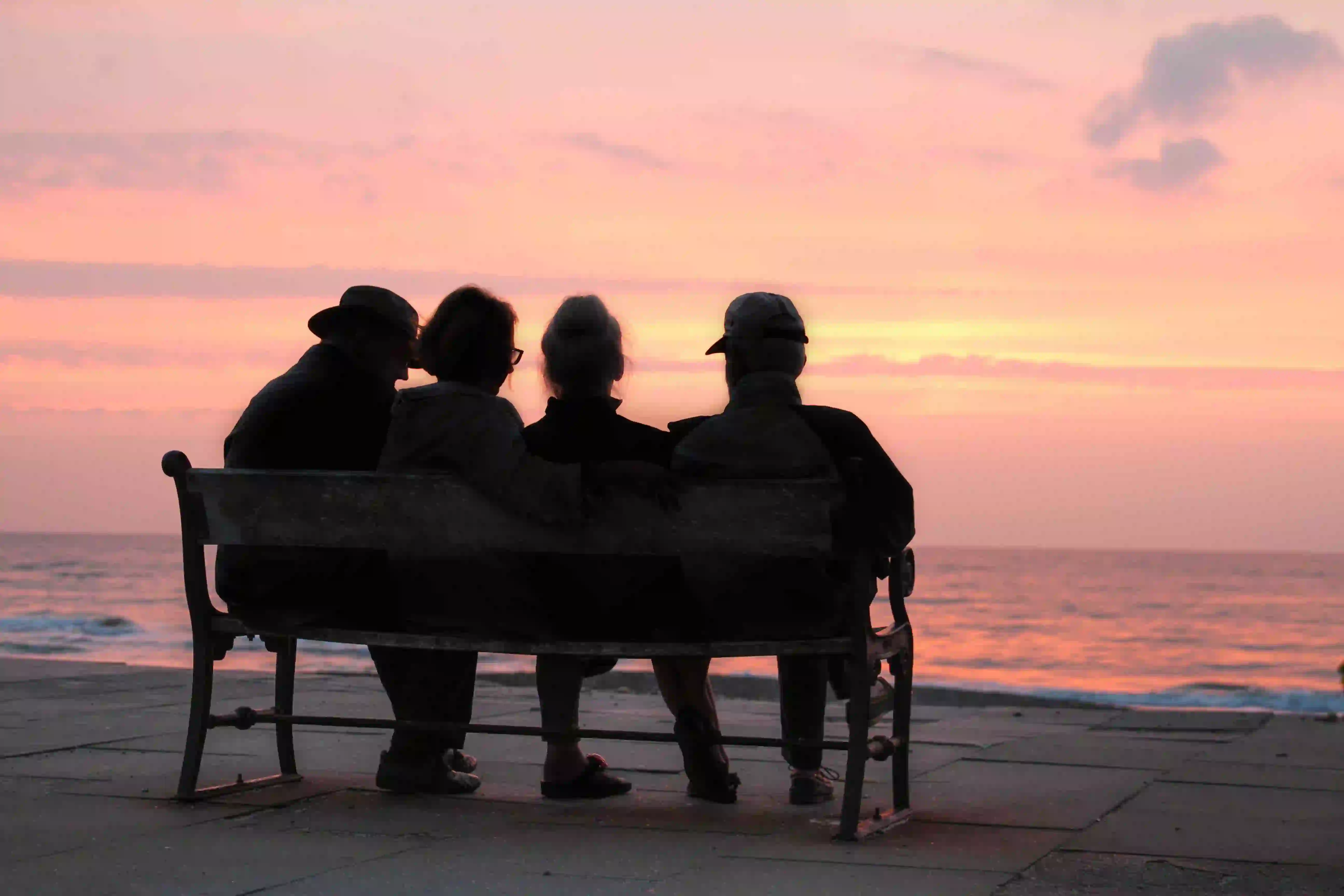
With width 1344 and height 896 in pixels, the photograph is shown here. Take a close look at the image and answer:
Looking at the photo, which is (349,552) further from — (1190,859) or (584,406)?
(1190,859)

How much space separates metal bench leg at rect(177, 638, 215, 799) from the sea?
10.7 feet

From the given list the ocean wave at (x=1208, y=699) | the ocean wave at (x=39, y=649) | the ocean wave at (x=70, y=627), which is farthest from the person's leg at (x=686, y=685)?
the ocean wave at (x=70, y=627)

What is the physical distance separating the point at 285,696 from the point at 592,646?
135cm

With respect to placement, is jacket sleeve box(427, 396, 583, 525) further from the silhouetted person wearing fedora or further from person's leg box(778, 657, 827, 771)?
person's leg box(778, 657, 827, 771)

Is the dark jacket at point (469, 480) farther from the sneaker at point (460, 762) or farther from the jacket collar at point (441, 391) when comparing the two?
the sneaker at point (460, 762)

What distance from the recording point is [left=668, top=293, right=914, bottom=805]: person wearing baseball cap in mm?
4258

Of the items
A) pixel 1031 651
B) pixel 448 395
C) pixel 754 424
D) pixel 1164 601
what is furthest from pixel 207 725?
pixel 1164 601

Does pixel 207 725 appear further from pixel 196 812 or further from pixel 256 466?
pixel 256 466

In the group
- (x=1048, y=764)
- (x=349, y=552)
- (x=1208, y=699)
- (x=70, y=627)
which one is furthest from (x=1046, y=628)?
(x=349, y=552)

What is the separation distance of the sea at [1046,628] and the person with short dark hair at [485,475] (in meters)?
2.27

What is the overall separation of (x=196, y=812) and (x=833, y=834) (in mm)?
1881

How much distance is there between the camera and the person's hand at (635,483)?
4230mm

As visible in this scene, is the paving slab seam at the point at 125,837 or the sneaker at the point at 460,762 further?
the sneaker at the point at 460,762

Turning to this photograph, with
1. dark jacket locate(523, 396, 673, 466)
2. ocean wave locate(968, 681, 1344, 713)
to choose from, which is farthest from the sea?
dark jacket locate(523, 396, 673, 466)
